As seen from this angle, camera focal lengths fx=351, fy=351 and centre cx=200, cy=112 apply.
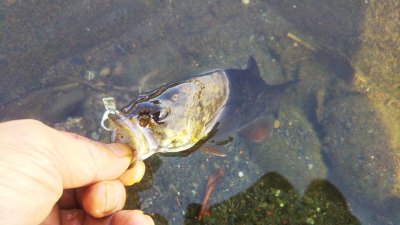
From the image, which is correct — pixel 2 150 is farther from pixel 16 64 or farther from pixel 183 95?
pixel 16 64

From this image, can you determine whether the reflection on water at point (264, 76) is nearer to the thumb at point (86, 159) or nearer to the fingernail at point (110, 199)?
the fingernail at point (110, 199)

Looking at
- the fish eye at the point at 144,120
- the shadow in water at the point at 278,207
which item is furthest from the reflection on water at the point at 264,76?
the fish eye at the point at 144,120

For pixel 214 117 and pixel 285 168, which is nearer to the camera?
pixel 214 117

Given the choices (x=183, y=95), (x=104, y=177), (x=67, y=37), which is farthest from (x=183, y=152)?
(x=67, y=37)

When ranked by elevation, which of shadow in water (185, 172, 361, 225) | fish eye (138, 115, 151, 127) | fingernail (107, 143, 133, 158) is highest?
fish eye (138, 115, 151, 127)

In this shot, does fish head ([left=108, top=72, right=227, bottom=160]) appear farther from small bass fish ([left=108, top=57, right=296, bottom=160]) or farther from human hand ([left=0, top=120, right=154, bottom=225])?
human hand ([left=0, top=120, right=154, bottom=225])

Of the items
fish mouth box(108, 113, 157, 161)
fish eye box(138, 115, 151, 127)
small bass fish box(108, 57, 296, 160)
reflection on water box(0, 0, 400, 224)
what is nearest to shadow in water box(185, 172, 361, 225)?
reflection on water box(0, 0, 400, 224)
